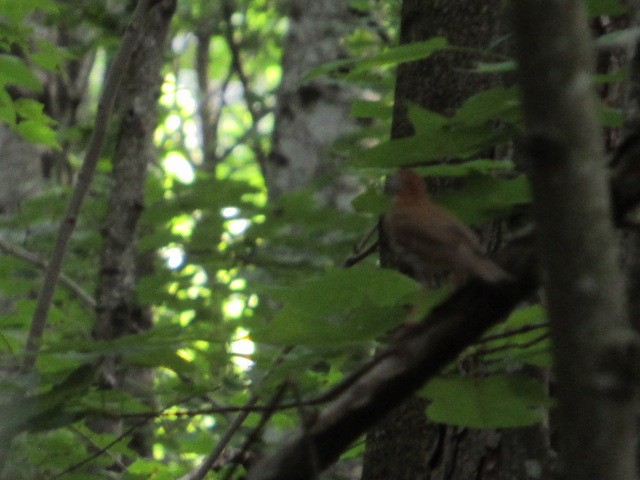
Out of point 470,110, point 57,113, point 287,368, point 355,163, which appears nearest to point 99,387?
point 287,368

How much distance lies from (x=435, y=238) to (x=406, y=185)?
16.9 inches

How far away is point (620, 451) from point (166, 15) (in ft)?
10.6

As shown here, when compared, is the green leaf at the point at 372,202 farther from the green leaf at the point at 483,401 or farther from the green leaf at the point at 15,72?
the green leaf at the point at 15,72

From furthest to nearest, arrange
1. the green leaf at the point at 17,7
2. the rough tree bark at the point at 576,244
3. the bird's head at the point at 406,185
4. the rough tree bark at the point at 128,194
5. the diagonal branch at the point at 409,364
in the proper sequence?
the rough tree bark at the point at 128,194 < the green leaf at the point at 17,7 < the bird's head at the point at 406,185 < the diagonal branch at the point at 409,364 < the rough tree bark at the point at 576,244

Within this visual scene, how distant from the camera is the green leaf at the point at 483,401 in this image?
1.72 m

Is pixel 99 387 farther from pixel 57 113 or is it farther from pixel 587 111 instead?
pixel 57 113

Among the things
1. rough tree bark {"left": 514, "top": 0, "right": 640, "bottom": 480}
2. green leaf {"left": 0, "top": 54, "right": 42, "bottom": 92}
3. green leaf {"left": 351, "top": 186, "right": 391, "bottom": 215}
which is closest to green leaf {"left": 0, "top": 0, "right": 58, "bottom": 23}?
green leaf {"left": 0, "top": 54, "right": 42, "bottom": 92}

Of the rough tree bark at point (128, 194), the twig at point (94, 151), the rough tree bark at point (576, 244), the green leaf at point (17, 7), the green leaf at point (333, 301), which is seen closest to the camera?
the rough tree bark at point (576, 244)

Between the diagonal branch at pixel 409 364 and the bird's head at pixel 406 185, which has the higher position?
the bird's head at pixel 406 185

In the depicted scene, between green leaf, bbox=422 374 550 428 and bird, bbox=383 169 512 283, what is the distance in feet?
0.70

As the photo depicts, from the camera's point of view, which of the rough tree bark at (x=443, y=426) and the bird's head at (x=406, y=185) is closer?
the bird's head at (x=406, y=185)

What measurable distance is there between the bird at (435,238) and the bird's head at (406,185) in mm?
64

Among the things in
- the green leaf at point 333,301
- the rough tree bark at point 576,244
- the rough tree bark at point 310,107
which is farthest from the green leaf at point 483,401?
the rough tree bark at point 310,107

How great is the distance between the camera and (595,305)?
43.9 inches
